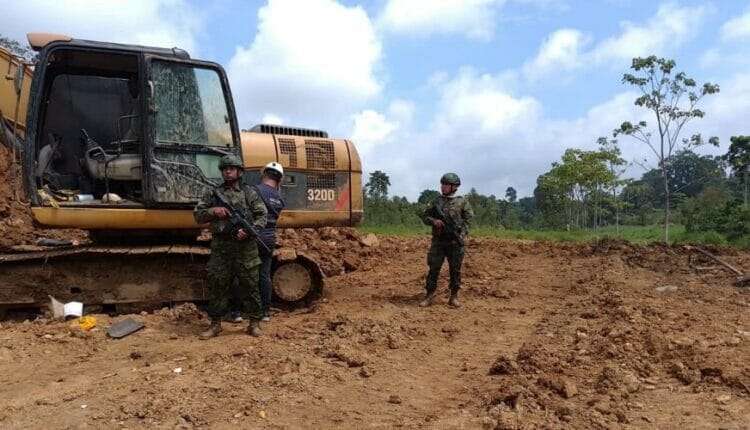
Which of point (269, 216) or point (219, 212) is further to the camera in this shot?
point (269, 216)

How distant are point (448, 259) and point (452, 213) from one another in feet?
1.95

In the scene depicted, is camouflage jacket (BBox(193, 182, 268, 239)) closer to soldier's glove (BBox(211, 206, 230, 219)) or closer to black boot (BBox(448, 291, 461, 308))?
soldier's glove (BBox(211, 206, 230, 219))

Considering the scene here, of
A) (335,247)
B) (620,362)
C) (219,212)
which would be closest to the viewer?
(620,362)

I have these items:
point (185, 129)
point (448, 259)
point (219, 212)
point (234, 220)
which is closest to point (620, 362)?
point (448, 259)

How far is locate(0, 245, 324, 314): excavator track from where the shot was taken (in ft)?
21.0

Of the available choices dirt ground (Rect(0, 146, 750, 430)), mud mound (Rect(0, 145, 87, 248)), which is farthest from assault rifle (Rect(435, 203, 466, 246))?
mud mound (Rect(0, 145, 87, 248))

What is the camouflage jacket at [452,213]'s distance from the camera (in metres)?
7.57

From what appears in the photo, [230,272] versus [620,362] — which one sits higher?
[230,272]

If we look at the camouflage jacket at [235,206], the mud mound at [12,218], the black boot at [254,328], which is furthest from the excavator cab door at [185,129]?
the mud mound at [12,218]

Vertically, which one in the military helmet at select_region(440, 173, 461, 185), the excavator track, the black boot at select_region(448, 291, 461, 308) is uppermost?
the military helmet at select_region(440, 173, 461, 185)

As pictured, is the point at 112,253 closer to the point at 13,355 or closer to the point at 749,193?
the point at 13,355

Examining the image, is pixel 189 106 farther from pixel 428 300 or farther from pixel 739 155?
pixel 739 155

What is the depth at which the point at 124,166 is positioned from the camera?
21.0 feet

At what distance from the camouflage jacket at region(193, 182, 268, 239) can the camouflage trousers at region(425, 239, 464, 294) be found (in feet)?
8.42
